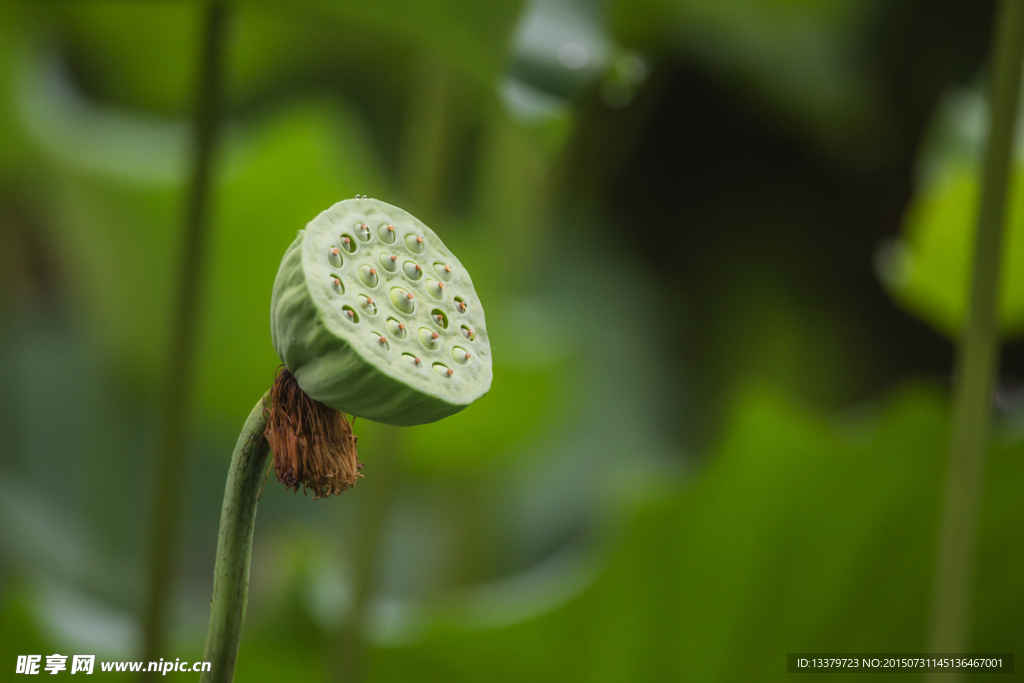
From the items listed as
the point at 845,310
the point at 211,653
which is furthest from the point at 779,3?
the point at 211,653

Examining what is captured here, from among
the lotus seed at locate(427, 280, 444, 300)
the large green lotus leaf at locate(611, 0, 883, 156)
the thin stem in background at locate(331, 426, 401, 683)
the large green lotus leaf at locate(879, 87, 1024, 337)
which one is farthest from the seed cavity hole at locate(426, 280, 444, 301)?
the large green lotus leaf at locate(611, 0, 883, 156)

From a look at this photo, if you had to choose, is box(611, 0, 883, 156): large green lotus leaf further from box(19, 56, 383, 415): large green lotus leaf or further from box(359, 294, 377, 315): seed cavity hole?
box(359, 294, 377, 315): seed cavity hole

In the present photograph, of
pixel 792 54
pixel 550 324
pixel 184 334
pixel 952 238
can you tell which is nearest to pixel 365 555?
pixel 184 334

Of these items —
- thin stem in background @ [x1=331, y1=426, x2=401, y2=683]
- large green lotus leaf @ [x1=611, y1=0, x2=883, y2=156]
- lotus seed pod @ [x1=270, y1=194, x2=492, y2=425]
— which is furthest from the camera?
large green lotus leaf @ [x1=611, y1=0, x2=883, y2=156]

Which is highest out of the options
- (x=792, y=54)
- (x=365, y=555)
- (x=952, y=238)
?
(x=792, y=54)

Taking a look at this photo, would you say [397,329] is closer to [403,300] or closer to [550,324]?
[403,300]

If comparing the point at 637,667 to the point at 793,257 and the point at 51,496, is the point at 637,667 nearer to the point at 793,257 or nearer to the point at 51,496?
the point at 51,496

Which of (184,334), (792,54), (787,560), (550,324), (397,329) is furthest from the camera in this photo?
(792,54)
